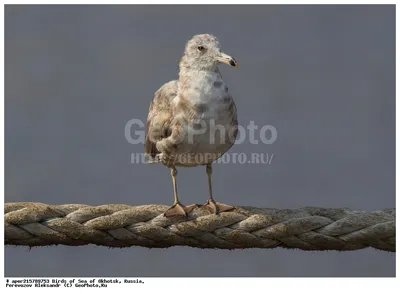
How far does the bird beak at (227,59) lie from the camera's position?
24.4 feet

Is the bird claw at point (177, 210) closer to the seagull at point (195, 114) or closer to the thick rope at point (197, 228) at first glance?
the thick rope at point (197, 228)

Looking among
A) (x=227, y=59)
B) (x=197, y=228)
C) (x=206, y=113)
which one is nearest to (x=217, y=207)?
(x=197, y=228)

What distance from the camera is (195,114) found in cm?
732

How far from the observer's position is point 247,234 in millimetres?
6129

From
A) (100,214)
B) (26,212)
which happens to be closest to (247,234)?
(100,214)

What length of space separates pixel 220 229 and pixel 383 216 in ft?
3.97

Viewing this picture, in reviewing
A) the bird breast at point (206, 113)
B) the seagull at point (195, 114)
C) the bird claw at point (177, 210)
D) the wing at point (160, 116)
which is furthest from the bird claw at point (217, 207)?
the wing at point (160, 116)

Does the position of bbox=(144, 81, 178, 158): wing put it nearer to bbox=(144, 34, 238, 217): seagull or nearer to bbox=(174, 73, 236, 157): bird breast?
bbox=(144, 34, 238, 217): seagull

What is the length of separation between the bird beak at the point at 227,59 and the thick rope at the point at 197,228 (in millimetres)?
1722

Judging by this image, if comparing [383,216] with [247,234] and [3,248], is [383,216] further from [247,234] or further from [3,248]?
[3,248]

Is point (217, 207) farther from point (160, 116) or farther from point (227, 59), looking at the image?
point (227, 59)

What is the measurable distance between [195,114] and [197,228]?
1.47 m

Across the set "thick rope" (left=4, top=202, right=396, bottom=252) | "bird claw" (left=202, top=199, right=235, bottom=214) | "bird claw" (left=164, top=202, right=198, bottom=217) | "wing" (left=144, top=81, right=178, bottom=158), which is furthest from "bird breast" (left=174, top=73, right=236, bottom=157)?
"thick rope" (left=4, top=202, right=396, bottom=252)

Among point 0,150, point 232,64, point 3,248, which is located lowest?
point 3,248
